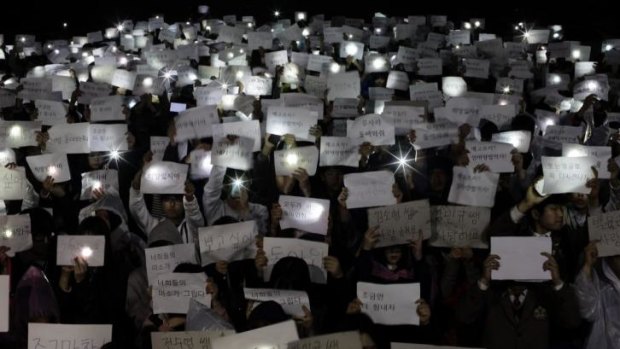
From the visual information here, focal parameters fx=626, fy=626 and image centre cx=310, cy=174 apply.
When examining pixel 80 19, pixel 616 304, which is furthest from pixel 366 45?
pixel 80 19

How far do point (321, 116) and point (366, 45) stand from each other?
19.5 feet

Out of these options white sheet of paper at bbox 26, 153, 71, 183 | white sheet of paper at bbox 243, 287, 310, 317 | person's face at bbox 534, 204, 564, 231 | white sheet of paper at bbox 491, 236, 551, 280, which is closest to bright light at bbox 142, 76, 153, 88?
white sheet of paper at bbox 26, 153, 71, 183

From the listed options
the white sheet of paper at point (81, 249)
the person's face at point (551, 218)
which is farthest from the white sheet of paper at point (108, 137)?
the person's face at point (551, 218)

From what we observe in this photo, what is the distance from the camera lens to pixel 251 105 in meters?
7.58

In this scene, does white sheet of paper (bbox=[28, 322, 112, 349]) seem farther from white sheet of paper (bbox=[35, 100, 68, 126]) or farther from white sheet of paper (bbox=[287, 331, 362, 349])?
white sheet of paper (bbox=[35, 100, 68, 126])

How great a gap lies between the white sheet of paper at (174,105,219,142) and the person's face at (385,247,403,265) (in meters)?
2.81

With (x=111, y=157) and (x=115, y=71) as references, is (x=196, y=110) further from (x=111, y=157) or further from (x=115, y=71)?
(x=115, y=71)

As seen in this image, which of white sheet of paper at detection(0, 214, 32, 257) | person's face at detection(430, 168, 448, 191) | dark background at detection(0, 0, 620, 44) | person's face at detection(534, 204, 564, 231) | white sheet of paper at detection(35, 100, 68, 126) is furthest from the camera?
dark background at detection(0, 0, 620, 44)

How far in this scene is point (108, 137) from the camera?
659 centimetres

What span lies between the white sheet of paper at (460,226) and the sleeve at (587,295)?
79 cm

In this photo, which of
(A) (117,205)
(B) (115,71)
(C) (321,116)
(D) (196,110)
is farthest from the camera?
(B) (115,71)

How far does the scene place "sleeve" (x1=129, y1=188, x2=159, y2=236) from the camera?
17.9 ft

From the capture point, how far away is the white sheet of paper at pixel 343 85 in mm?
8344

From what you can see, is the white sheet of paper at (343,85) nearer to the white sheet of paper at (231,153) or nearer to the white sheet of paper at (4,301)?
the white sheet of paper at (231,153)
